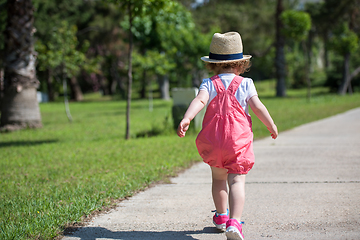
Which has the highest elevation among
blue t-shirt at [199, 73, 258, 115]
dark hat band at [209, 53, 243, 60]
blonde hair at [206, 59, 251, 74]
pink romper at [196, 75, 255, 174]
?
dark hat band at [209, 53, 243, 60]

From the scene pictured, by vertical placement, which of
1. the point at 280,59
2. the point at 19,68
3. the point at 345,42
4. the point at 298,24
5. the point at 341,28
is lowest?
the point at 19,68

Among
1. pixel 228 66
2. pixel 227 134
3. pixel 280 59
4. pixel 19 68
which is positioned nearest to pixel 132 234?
pixel 227 134

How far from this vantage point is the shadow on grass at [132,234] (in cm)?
290

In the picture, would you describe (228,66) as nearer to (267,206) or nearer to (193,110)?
(193,110)

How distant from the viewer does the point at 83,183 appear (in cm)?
457

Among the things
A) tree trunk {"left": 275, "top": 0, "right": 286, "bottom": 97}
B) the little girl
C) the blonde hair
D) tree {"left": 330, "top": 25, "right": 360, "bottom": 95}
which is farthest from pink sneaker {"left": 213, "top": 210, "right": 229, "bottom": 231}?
tree trunk {"left": 275, "top": 0, "right": 286, "bottom": 97}

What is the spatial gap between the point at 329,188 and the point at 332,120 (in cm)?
671

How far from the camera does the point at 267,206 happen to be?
11.4ft

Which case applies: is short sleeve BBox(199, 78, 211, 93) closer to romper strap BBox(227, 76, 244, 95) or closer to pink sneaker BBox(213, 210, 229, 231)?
romper strap BBox(227, 76, 244, 95)

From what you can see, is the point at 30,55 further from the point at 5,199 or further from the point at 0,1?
the point at 0,1

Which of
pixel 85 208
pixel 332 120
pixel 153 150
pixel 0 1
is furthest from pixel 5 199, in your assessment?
pixel 0 1

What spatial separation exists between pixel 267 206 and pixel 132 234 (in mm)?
1379

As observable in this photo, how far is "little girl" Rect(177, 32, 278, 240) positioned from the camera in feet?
9.02

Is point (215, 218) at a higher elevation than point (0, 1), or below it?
below
